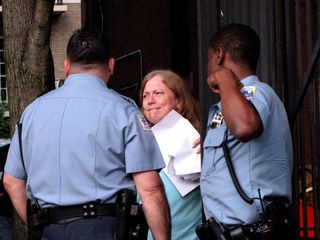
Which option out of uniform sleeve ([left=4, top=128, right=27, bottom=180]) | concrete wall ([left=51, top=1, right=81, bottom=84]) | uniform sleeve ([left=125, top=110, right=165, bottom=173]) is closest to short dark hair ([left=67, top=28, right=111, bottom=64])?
uniform sleeve ([left=125, top=110, right=165, bottom=173])

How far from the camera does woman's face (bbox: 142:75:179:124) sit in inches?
210

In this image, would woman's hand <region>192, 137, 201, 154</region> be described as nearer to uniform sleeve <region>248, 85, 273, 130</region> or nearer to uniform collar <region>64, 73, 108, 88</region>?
uniform collar <region>64, 73, 108, 88</region>

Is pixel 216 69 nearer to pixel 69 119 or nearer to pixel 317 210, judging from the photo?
pixel 69 119

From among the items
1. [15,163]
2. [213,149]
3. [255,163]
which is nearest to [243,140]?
[255,163]

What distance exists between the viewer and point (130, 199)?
13.1ft

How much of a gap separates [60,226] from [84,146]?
403mm

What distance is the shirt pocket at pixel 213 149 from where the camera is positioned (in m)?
3.87

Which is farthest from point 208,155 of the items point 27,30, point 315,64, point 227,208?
point 27,30

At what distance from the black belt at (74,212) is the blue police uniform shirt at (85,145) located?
0.03 metres

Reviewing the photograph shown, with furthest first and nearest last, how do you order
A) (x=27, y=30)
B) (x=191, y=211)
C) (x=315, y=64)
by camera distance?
1. (x=27, y=30)
2. (x=191, y=211)
3. (x=315, y=64)

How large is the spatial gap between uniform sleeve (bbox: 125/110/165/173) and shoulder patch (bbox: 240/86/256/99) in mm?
548

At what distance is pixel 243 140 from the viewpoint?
363cm

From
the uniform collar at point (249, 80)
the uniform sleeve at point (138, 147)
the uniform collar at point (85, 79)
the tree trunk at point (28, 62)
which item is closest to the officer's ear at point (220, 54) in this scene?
the uniform collar at point (249, 80)

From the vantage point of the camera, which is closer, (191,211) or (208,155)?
(208,155)
